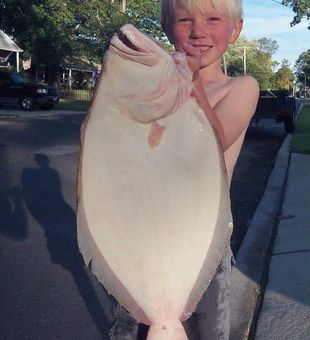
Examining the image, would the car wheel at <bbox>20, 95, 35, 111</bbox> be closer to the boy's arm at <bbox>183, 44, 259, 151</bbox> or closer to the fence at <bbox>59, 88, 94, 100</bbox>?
the fence at <bbox>59, 88, 94, 100</bbox>

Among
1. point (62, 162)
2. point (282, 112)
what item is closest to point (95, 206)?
point (62, 162)

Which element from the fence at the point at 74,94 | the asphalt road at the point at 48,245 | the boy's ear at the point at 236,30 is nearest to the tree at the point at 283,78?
the fence at the point at 74,94

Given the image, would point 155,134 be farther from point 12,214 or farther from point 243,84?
point 12,214

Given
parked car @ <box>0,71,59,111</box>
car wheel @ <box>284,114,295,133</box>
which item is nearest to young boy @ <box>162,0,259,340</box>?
car wheel @ <box>284,114,295,133</box>

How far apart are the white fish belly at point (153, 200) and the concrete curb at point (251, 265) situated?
219cm

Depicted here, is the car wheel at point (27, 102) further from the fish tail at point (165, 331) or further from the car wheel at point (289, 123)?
the fish tail at point (165, 331)

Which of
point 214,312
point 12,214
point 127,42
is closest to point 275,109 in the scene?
point 12,214

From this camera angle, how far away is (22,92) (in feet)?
87.4

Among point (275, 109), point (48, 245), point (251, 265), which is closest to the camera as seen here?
point (251, 265)

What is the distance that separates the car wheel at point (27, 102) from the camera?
26844 millimetres

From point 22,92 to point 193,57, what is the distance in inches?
1014

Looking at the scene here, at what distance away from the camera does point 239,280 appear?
4.68m

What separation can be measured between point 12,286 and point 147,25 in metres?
42.0

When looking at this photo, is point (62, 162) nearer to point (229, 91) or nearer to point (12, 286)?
point (12, 286)
